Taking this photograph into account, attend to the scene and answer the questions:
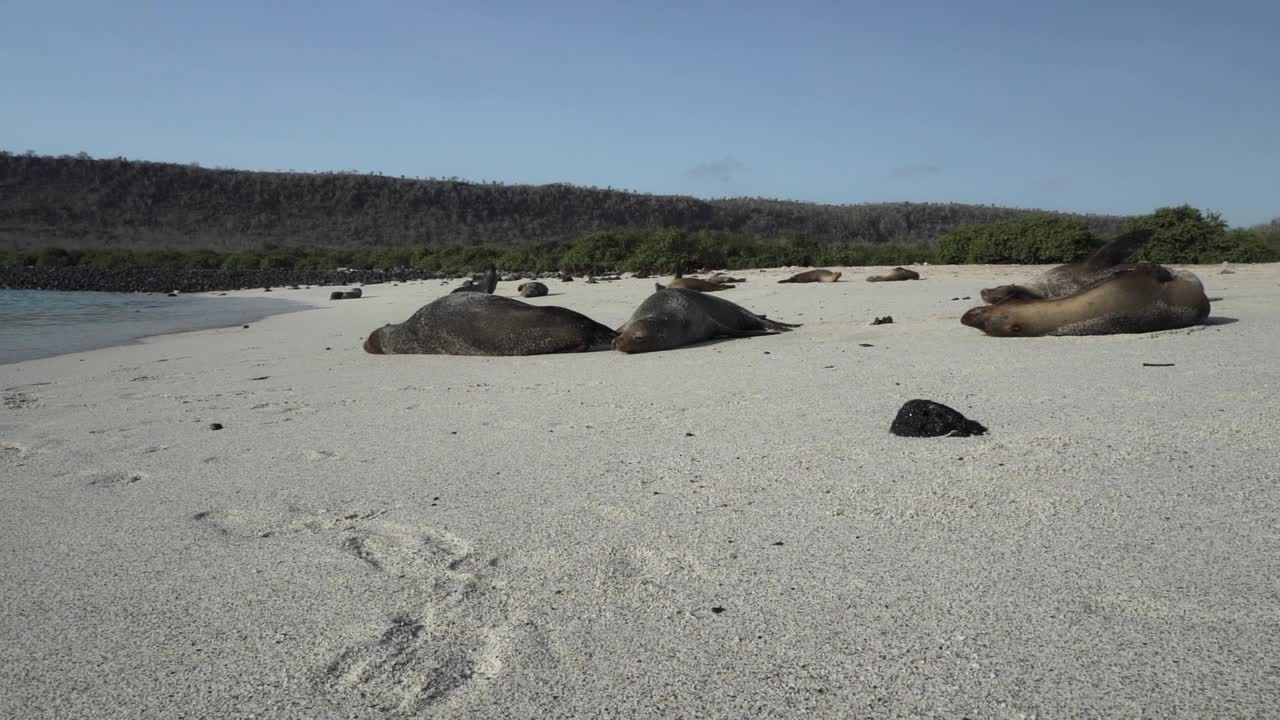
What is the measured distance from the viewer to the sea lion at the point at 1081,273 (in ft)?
24.9

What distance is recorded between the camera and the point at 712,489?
2.99m

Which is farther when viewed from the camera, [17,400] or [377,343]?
[377,343]

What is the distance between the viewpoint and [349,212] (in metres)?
67.7

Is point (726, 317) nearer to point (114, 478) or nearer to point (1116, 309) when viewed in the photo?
point (1116, 309)

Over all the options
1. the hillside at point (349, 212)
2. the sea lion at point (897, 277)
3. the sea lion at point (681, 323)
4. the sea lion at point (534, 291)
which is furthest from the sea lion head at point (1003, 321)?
the hillside at point (349, 212)

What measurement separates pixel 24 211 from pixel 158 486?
68179mm

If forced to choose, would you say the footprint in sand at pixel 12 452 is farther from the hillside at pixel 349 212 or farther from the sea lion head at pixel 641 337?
the hillside at pixel 349 212

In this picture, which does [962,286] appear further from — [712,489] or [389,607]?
[389,607]

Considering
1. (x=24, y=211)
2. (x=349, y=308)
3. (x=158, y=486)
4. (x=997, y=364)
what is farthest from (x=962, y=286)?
(x=24, y=211)

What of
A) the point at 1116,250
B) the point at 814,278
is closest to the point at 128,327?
the point at 814,278

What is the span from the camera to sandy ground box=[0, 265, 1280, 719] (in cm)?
170

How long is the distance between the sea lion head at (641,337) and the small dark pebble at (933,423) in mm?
3465

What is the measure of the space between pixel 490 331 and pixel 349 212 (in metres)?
65.4

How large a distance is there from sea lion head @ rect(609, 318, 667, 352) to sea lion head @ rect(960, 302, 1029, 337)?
8.68ft
